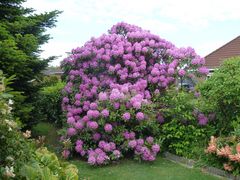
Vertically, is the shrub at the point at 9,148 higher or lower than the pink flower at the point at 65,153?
higher

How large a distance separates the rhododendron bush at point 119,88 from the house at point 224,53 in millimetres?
15017

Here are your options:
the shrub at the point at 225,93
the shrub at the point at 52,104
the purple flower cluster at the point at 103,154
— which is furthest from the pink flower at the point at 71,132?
the shrub at the point at 52,104

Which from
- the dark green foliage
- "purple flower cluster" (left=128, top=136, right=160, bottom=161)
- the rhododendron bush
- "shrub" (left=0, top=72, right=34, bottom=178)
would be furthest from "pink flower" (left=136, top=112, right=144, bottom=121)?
"shrub" (left=0, top=72, right=34, bottom=178)

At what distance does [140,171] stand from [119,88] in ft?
7.94

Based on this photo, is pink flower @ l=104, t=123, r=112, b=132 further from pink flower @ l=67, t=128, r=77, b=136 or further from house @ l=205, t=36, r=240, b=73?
house @ l=205, t=36, r=240, b=73

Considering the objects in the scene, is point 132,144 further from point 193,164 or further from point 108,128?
point 193,164

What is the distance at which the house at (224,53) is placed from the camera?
24.7 meters

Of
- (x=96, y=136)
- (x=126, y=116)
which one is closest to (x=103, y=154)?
(x=96, y=136)

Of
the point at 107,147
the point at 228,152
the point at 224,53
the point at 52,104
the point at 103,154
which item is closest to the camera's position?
the point at 228,152

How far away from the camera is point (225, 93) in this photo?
7.61 meters

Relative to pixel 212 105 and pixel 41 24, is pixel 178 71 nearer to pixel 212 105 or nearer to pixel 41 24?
pixel 212 105

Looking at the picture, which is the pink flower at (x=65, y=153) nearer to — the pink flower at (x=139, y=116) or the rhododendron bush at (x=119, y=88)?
the rhododendron bush at (x=119, y=88)

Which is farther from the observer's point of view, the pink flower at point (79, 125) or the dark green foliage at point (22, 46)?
the pink flower at point (79, 125)

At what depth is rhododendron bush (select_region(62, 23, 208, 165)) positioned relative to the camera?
820cm
